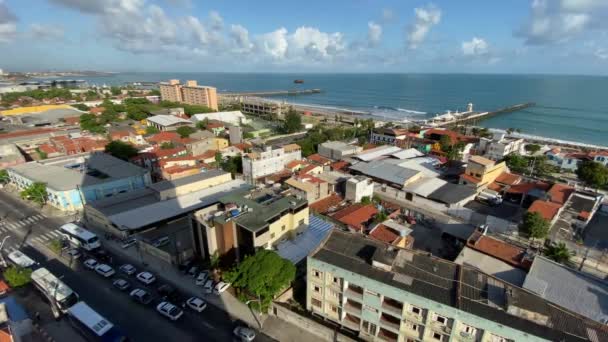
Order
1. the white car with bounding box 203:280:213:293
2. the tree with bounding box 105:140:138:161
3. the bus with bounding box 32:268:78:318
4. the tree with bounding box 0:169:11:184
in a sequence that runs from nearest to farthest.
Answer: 1. the bus with bounding box 32:268:78:318
2. the white car with bounding box 203:280:213:293
3. the tree with bounding box 0:169:11:184
4. the tree with bounding box 105:140:138:161

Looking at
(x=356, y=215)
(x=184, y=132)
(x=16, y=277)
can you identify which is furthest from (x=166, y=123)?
(x=356, y=215)

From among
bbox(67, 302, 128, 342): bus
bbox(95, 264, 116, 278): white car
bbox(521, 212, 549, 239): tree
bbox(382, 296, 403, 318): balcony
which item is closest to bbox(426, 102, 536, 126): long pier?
bbox(521, 212, 549, 239): tree

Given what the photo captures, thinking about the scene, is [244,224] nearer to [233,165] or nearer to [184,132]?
[233,165]

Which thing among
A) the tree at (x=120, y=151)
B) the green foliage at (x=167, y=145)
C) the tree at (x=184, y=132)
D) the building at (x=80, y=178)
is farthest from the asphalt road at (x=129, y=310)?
the tree at (x=184, y=132)

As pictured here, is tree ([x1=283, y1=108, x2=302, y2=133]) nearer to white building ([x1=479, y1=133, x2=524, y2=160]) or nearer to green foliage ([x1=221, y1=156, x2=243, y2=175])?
green foliage ([x1=221, y1=156, x2=243, y2=175])

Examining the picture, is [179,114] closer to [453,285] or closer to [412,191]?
[412,191]

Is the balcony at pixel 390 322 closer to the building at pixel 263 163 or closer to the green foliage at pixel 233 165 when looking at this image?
the building at pixel 263 163
